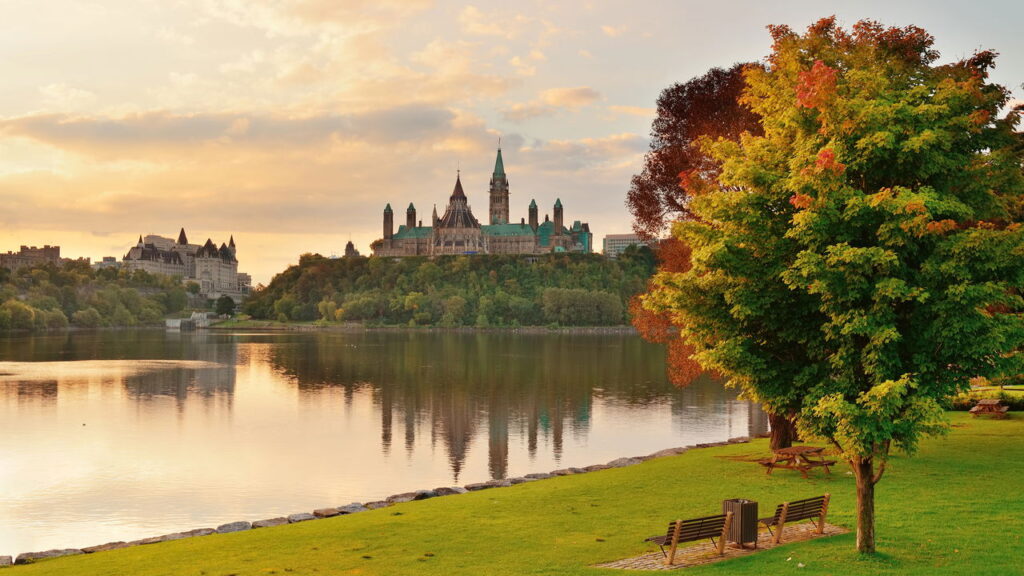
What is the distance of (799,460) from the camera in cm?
2100

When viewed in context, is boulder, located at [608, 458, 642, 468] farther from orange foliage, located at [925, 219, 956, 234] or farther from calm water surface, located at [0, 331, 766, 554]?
orange foliage, located at [925, 219, 956, 234]

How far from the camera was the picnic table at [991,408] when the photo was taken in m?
29.2

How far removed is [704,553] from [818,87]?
24.8 ft

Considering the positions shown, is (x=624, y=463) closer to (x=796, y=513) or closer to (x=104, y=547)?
(x=796, y=513)

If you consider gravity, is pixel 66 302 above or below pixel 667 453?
above

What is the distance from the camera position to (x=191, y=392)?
50469 mm

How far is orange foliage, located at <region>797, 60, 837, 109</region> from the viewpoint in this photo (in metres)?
12.4

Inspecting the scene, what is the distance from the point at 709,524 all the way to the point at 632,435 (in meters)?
21.2

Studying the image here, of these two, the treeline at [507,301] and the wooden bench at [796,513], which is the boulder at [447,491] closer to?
the wooden bench at [796,513]

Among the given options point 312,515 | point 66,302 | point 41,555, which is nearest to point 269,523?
point 312,515

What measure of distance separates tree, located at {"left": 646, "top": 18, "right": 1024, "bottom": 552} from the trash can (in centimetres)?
159

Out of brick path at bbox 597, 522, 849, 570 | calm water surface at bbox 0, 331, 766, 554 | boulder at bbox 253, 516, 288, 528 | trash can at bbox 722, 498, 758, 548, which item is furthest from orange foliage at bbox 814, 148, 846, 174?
calm water surface at bbox 0, 331, 766, 554

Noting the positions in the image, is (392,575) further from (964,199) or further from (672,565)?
(964,199)

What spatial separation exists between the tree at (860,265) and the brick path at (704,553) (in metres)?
1.54
